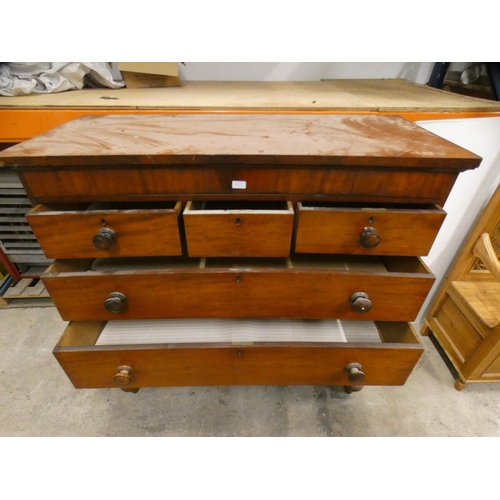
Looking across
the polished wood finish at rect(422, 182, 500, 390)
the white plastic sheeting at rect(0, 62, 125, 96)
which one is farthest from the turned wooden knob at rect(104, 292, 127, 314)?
the polished wood finish at rect(422, 182, 500, 390)

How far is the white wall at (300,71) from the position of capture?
130cm

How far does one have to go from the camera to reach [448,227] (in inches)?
43.2

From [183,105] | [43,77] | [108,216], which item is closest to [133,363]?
[108,216]

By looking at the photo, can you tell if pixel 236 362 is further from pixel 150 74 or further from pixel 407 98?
pixel 150 74

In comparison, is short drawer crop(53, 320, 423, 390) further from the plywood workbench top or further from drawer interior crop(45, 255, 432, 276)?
the plywood workbench top

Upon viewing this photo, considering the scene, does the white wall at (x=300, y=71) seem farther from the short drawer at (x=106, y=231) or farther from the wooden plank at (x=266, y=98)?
the short drawer at (x=106, y=231)

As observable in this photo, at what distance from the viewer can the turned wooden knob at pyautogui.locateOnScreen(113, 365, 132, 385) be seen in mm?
683

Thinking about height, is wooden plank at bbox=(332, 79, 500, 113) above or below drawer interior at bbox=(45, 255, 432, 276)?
above

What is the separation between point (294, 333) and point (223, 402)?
1.52 feet

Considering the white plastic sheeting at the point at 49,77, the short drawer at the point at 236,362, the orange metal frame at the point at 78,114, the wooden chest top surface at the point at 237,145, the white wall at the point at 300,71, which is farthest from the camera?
the white wall at the point at 300,71

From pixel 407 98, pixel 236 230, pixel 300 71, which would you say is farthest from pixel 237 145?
A: pixel 300 71

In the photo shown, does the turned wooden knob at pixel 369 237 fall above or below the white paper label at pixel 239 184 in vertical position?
below

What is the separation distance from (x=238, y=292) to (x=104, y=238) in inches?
12.2

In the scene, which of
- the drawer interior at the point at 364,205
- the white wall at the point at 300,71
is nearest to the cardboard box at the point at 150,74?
the white wall at the point at 300,71
